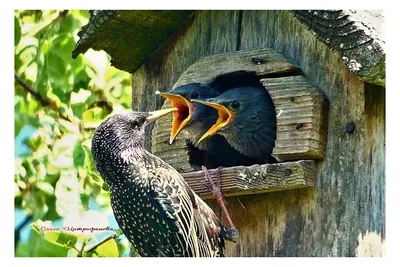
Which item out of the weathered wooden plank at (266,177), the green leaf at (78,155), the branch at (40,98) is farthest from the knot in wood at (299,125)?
the branch at (40,98)

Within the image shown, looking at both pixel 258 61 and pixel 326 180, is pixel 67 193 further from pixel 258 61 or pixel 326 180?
pixel 326 180

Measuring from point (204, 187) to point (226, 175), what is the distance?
0.10 meters

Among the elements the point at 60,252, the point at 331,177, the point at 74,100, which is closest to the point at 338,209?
the point at 331,177

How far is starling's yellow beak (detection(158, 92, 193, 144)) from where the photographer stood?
3566mm

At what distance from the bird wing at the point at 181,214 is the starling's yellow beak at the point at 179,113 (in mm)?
205

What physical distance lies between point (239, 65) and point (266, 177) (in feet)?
1.39

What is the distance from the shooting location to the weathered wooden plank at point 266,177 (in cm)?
325

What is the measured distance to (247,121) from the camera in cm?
354

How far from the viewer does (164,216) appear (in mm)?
3266

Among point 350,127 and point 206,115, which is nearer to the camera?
point 350,127

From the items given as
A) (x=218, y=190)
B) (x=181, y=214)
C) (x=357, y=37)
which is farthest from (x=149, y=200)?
(x=357, y=37)

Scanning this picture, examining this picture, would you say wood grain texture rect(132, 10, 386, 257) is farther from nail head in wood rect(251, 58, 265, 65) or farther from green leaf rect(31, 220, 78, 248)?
green leaf rect(31, 220, 78, 248)

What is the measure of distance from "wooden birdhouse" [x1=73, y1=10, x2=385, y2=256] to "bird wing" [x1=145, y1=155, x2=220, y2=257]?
0.10 m

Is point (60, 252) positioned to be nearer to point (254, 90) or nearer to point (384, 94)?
point (254, 90)
